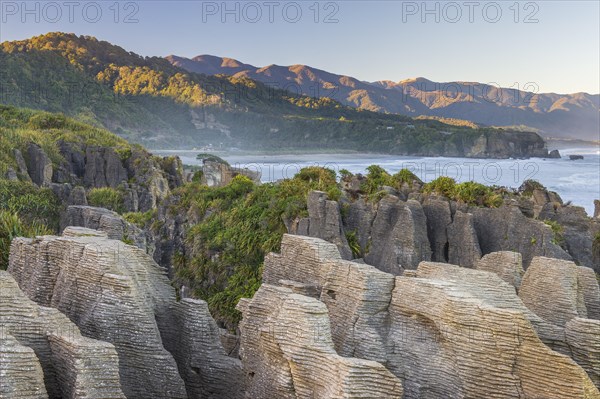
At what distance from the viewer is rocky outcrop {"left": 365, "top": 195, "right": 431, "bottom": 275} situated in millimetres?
18031

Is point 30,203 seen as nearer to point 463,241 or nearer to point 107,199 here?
point 463,241

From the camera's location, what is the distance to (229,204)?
2772 centimetres

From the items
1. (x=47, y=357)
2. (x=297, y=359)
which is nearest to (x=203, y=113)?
(x=47, y=357)

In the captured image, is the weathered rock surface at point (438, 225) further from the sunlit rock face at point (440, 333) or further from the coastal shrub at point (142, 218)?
the coastal shrub at point (142, 218)

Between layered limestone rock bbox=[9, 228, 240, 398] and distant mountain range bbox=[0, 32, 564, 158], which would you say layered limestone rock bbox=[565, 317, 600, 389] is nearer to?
layered limestone rock bbox=[9, 228, 240, 398]

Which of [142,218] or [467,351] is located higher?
[467,351]

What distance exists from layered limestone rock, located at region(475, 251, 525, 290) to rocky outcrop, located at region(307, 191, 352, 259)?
8751mm

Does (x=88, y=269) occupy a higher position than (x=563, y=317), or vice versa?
(x=88, y=269)

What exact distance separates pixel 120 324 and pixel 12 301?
1450mm

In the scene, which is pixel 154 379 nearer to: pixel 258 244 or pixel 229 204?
pixel 258 244

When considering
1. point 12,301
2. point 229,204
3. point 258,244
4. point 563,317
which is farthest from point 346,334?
point 229,204

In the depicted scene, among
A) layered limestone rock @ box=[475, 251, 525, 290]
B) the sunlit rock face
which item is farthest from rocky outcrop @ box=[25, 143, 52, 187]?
the sunlit rock face

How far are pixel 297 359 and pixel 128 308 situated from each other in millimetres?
2461

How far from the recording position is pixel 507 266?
34.6 ft
